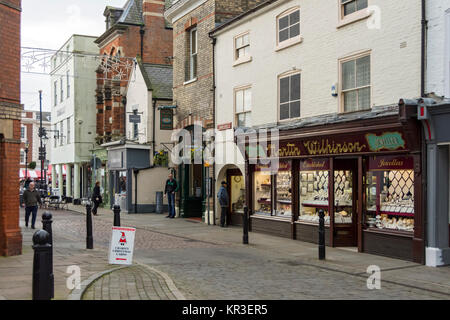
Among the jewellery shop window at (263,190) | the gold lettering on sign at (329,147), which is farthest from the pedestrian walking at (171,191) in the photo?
the gold lettering on sign at (329,147)

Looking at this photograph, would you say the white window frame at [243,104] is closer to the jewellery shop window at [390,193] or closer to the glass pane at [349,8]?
the glass pane at [349,8]

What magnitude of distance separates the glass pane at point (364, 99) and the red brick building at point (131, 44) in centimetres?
2021

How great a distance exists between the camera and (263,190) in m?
17.8

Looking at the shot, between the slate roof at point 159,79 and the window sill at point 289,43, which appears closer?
the window sill at point 289,43

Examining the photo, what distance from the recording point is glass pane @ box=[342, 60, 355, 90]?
45.4 feet

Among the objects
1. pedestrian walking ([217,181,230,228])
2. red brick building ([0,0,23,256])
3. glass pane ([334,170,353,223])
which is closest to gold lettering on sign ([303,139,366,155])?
glass pane ([334,170,353,223])

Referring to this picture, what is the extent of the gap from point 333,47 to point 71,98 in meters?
27.6

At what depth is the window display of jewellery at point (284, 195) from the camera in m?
16.4

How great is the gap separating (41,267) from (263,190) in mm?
11638

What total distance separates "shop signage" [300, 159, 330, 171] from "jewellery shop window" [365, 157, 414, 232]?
1.65 m

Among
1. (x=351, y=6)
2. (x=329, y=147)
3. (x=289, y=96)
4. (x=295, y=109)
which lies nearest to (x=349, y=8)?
(x=351, y=6)

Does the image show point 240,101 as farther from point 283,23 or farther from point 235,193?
point 235,193

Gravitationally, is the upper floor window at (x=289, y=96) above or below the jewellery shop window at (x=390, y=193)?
above

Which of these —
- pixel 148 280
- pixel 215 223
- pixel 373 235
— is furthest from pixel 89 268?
pixel 215 223
